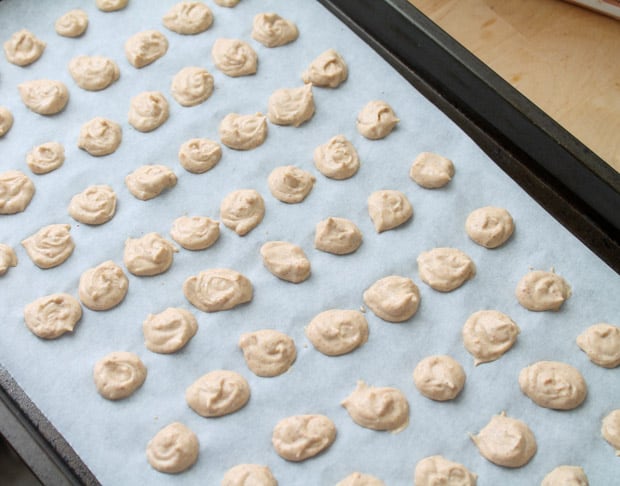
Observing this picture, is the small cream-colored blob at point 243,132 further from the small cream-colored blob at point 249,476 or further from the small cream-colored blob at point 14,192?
the small cream-colored blob at point 249,476

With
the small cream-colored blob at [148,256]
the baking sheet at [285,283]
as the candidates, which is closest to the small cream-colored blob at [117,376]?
the baking sheet at [285,283]

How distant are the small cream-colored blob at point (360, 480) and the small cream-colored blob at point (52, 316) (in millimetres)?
783

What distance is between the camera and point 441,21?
2.54m

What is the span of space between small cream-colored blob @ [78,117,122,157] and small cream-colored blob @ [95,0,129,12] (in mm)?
455

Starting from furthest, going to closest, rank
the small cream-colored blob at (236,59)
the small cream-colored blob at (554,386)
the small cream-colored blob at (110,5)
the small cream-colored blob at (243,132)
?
the small cream-colored blob at (110,5)
the small cream-colored blob at (236,59)
the small cream-colored blob at (243,132)
the small cream-colored blob at (554,386)

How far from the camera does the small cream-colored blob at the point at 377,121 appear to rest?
2.23 metres

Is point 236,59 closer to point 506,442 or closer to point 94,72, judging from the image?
point 94,72


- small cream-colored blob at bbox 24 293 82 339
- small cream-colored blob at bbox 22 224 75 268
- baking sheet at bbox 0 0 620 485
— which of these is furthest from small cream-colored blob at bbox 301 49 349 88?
small cream-colored blob at bbox 24 293 82 339

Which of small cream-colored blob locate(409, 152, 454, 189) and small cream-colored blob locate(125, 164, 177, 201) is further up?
small cream-colored blob locate(125, 164, 177, 201)

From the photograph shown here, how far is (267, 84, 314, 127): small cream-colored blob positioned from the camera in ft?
7.41

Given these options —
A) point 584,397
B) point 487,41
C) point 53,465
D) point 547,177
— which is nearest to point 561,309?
point 584,397

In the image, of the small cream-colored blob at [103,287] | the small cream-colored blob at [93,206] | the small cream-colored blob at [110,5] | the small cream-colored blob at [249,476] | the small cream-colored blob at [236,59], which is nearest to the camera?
the small cream-colored blob at [249,476]

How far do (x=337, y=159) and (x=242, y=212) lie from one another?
0.32 m

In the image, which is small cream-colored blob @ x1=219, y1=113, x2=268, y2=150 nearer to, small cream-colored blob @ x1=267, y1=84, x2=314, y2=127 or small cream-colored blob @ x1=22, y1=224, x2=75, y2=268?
small cream-colored blob @ x1=267, y1=84, x2=314, y2=127
